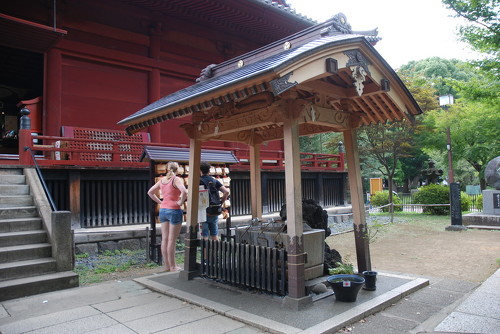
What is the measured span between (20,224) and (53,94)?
187 inches

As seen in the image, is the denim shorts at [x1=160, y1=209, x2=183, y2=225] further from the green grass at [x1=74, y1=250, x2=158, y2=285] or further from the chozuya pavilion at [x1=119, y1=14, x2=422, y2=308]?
the green grass at [x1=74, y1=250, x2=158, y2=285]

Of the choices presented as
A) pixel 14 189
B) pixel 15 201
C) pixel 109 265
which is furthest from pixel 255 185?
pixel 14 189

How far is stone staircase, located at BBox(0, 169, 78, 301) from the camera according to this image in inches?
200

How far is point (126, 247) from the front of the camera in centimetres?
792

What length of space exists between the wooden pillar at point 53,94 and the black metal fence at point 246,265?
641cm

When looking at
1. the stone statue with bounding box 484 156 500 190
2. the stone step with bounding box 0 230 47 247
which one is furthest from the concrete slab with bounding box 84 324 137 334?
the stone statue with bounding box 484 156 500 190

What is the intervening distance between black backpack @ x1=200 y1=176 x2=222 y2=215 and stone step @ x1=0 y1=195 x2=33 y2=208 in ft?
10.9

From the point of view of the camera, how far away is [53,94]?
9.52 metres

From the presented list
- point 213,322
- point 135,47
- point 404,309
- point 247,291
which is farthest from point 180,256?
point 135,47

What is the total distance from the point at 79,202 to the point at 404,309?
22.6 ft

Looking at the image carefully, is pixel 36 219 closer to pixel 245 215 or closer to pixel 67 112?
pixel 67 112

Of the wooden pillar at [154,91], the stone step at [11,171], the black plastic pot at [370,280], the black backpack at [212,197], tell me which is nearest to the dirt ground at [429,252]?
the black plastic pot at [370,280]

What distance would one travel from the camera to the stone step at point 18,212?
6160 millimetres

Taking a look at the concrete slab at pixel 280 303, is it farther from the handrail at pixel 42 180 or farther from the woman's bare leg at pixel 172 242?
the handrail at pixel 42 180
